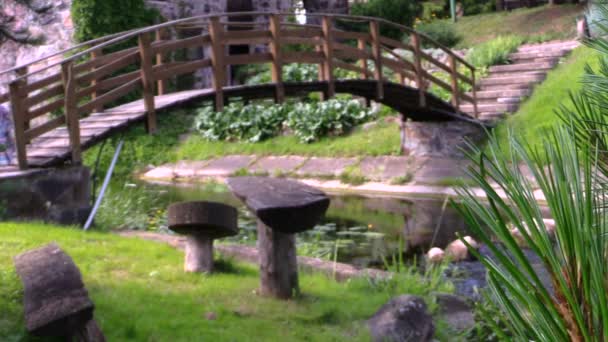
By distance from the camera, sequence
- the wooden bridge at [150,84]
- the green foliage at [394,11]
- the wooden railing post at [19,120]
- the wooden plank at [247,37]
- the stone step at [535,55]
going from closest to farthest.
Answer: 1. the wooden railing post at [19,120]
2. the wooden bridge at [150,84]
3. the wooden plank at [247,37]
4. the stone step at [535,55]
5. the green foliage at [394,11]

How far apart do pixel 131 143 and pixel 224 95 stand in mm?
11877

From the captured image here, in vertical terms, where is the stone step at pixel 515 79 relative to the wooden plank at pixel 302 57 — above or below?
below

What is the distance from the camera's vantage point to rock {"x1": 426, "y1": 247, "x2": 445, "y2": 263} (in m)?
10.1

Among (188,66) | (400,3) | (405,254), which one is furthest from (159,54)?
(400,3)

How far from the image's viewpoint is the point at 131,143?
75.7 feet

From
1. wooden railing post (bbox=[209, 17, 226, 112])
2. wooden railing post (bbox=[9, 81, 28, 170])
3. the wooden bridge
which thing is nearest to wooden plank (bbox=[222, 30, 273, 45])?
the wooden bridge

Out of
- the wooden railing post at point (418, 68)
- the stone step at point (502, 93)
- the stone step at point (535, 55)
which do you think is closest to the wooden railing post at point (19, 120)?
the wooden railing post at point (418, 68)

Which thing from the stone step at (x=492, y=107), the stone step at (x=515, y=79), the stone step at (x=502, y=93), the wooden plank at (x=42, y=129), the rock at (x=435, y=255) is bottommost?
the rock at (x=435, y=255)

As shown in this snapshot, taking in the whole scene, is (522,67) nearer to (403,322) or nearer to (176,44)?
(176,44)

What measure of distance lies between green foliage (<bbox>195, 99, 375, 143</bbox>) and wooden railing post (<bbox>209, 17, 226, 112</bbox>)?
874 centimetres

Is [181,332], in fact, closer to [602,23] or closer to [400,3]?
[602,23]

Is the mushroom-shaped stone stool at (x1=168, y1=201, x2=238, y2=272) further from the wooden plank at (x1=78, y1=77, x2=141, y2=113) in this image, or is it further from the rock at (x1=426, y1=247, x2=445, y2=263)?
the rock at (x1=426, y1=247, x2=445, y2=263)

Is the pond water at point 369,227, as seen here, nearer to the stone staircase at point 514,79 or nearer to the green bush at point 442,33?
the stone staircase at point 514,79

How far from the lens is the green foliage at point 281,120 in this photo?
798 inches
